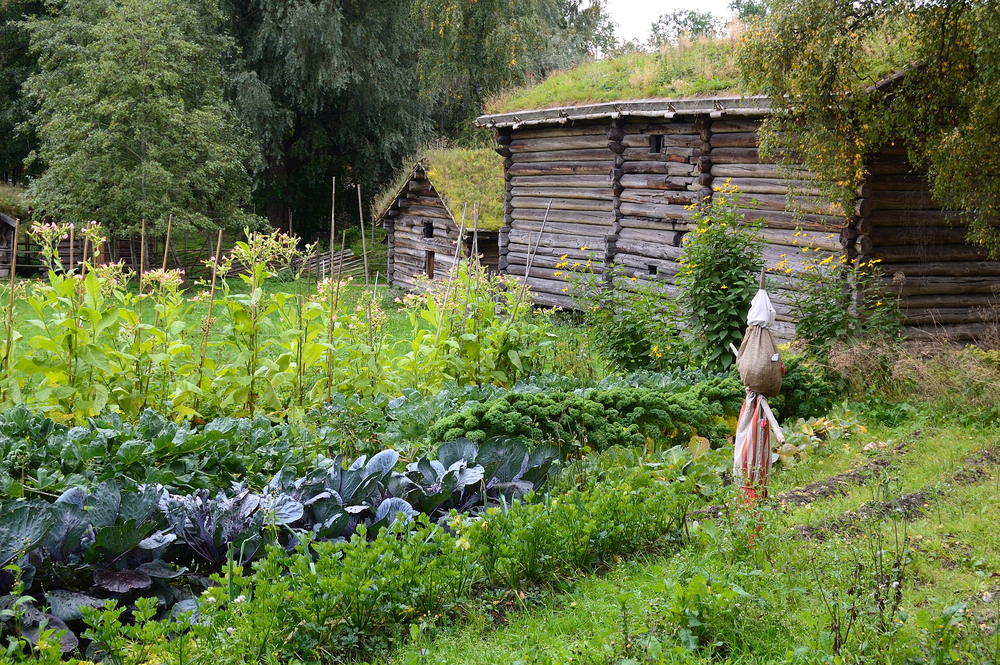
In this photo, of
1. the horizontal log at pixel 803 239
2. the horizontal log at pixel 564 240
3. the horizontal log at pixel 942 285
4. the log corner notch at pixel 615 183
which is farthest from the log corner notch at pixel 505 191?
the horizontal log at pixel 942 285

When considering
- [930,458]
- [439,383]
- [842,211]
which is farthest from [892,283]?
[439,383]

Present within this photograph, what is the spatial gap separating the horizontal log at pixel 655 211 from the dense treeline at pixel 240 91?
11.8 m

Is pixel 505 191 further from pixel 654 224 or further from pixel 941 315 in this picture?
pixel 941 315

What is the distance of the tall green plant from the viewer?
8.42 meters

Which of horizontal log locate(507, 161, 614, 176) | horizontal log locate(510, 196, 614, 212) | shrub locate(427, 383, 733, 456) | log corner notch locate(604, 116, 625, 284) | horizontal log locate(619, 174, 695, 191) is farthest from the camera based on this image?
horizontal log locate(510, 196, 614, 212)

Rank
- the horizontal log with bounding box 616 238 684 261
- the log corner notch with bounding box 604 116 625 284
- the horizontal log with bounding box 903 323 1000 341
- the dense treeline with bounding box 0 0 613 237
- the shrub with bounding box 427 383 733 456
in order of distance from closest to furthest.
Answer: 1. the shrub with bounding box 427 383 733 456
2. the horizontal log with bounding box 903 323 1000 341
3. the horizontal log with bounding box 616 238 684 261
4. the log corner notch with bounding box 604 116 625 284
5. the dense treeline with bounding box 0 0 613 237

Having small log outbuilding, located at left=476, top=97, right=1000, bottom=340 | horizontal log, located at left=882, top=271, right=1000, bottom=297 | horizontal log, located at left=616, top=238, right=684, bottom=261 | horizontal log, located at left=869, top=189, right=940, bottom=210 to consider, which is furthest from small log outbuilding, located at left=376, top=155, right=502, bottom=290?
horizontal log, located at left=882, top=271, right=1000, bottom=297

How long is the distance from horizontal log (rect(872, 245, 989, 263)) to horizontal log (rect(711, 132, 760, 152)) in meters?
2.58

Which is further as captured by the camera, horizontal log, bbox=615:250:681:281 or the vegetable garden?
horizontal log, bbox=615:250:681:281

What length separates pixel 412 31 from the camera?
28.4 metres

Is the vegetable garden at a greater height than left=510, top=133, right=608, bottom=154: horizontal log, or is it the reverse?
left=510, top=133, right=608, bottom=154: horizontal log

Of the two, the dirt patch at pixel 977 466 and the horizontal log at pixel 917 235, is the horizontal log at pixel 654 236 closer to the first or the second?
the horizontal log at pixel 917 235

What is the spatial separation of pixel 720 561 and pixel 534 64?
26.7m

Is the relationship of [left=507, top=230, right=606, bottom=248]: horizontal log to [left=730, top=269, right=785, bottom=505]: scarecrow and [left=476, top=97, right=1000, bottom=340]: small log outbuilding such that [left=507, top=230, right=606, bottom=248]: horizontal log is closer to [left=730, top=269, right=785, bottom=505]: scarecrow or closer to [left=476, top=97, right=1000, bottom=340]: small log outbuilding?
[left=476, top=97, right=1000, bottom=340]: small log outbuilding
